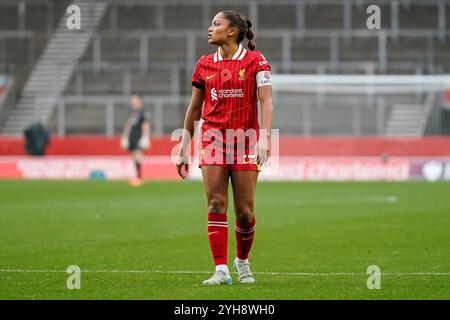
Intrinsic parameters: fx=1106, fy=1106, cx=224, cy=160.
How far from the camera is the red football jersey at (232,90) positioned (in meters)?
9.62

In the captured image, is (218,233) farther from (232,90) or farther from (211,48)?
(211,48)

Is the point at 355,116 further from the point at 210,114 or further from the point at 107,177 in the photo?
the point at 210,114

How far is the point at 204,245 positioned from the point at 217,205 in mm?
4214

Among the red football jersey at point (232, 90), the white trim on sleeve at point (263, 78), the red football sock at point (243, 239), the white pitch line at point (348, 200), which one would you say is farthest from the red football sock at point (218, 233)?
the white pitch line at point (348, 200)

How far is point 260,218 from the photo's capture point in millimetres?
18438

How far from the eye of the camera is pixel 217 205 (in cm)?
965

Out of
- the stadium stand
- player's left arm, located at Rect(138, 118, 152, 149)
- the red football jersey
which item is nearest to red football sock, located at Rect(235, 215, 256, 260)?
the red football jersey

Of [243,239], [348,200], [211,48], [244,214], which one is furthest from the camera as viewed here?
[211,48]

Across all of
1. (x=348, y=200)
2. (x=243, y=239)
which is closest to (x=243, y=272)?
(x=243, y=239)

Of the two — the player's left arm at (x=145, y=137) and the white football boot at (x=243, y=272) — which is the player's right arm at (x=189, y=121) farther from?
the player's left arm at (x=145, y=137)

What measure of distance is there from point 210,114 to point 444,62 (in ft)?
97.8
